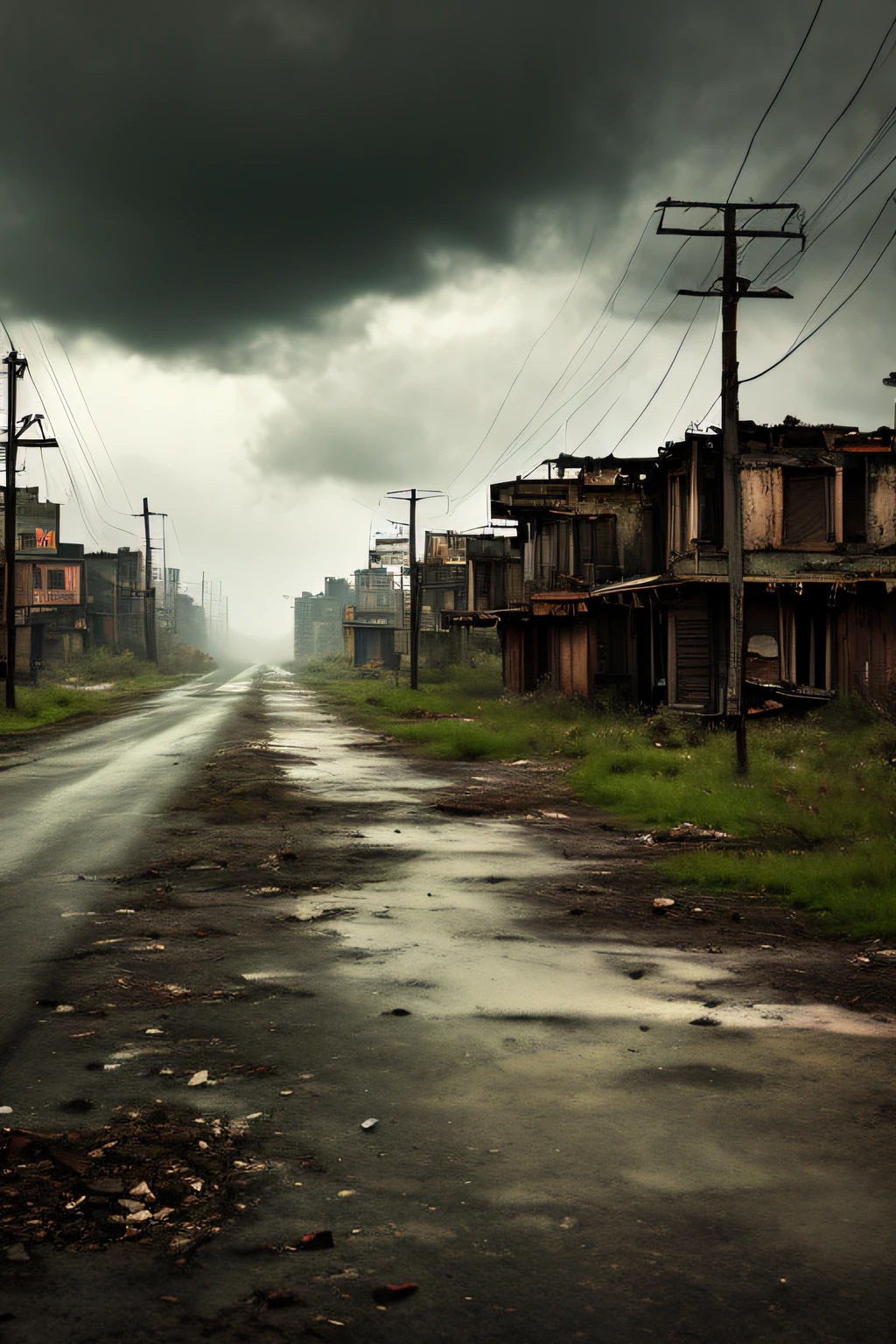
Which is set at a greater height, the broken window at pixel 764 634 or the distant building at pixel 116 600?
the distant building at pixel 116 600

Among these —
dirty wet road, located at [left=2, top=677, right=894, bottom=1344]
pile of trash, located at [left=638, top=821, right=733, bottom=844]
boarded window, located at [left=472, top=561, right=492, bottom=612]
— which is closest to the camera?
dirty wet road, located at [left=2, top=677, right=894, bottom=1344]

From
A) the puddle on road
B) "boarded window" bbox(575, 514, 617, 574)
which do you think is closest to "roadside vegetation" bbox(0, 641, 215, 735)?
"boarded window" bbox(575, 514, 617, 574)

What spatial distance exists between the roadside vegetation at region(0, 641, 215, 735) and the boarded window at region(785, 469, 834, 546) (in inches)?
838

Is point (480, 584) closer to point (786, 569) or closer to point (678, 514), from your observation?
point (678, 514)

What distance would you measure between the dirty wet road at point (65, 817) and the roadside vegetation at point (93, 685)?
19.9ft

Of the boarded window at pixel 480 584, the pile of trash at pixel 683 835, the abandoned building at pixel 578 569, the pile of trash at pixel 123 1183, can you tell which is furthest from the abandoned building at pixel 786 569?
the boarded window at pixel 480 584

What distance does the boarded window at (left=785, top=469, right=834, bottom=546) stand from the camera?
25.2 m

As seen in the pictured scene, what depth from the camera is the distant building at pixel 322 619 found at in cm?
14988

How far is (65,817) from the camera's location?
11.9 metres

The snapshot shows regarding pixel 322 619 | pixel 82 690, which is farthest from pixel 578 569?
pixel 322 619

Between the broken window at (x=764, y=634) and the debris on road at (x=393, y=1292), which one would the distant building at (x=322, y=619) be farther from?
the debris on road at (x=393, y=1292)

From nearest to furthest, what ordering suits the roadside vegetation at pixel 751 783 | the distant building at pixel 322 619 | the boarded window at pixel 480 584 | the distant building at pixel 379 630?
1. the roadside vegetation at pixel 751 783
2. the boarded window at pixel 480 584
3. the distant building at pixel 379 630
4. the distant building at pixel 322 619

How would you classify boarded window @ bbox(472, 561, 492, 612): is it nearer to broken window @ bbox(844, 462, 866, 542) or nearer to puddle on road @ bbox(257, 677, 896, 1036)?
broken window @ bbox(844, 462, 866, 542)

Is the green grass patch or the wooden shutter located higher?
the wooden shutter
